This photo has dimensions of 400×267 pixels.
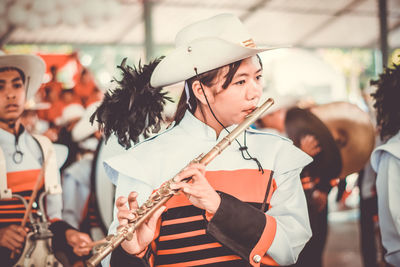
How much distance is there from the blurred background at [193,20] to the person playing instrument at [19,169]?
288 centimetres

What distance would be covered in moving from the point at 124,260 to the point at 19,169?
110 cm

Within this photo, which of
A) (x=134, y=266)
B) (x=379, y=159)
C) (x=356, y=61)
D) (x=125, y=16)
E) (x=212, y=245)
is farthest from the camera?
(x=356, y=61)

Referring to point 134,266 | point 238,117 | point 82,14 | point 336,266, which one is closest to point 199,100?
point 238,117

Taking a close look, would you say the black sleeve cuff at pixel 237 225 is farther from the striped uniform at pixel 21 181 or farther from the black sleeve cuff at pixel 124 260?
the striped uniform at pixel 21 181

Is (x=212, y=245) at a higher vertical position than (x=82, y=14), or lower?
lower

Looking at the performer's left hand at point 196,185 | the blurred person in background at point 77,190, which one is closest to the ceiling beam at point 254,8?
the blurred person in background at point 77,190

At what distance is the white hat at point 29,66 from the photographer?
2.50m

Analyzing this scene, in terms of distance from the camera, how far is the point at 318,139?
3.05 m

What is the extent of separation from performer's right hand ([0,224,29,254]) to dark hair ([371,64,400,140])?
228 cm

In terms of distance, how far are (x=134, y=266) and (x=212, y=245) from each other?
1.15 feet

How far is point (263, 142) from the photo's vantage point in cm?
196

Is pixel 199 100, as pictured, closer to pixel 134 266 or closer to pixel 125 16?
pixel 134 266

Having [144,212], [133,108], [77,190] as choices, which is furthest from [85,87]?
[144,212]

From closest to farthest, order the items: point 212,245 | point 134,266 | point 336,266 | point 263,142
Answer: point 134,266 → point 212,245 → point 263,142 → point 336,266
